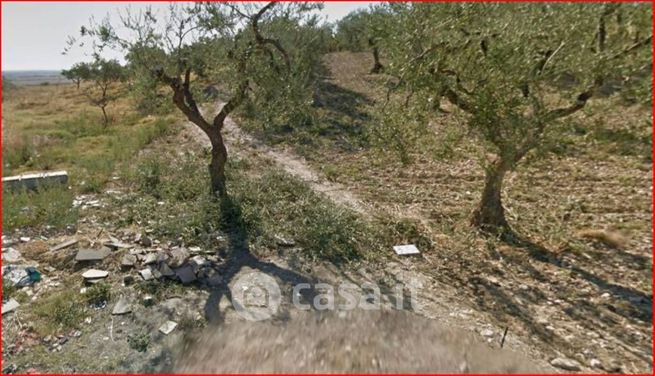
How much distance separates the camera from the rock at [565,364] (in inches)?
128

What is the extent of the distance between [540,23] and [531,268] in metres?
3.01

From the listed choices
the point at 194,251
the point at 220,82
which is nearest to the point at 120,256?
the point at 194,251

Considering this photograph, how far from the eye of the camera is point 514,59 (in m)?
4.24

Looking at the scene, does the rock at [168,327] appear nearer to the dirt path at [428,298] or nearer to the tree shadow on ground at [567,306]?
the dirt path at [428,298]

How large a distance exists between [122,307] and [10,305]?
3.78ft

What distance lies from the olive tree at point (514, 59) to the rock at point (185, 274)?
3.80 metres

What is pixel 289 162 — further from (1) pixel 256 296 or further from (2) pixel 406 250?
(1) pixel 256 296

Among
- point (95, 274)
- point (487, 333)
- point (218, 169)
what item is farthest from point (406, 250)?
point (95, 274)

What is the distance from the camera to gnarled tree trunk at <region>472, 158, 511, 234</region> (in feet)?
18.0

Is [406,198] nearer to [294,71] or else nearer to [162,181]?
[294,71]

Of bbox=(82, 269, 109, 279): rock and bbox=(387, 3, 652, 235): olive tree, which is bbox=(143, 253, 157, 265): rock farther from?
bbox=(387, 3, 652, 235): olive tree

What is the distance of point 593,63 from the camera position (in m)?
4.00

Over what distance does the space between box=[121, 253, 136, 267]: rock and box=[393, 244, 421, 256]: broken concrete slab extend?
140 inches

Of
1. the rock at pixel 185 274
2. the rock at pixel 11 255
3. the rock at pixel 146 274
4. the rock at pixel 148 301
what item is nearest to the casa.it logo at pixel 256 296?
the rock at pixel 185 274
